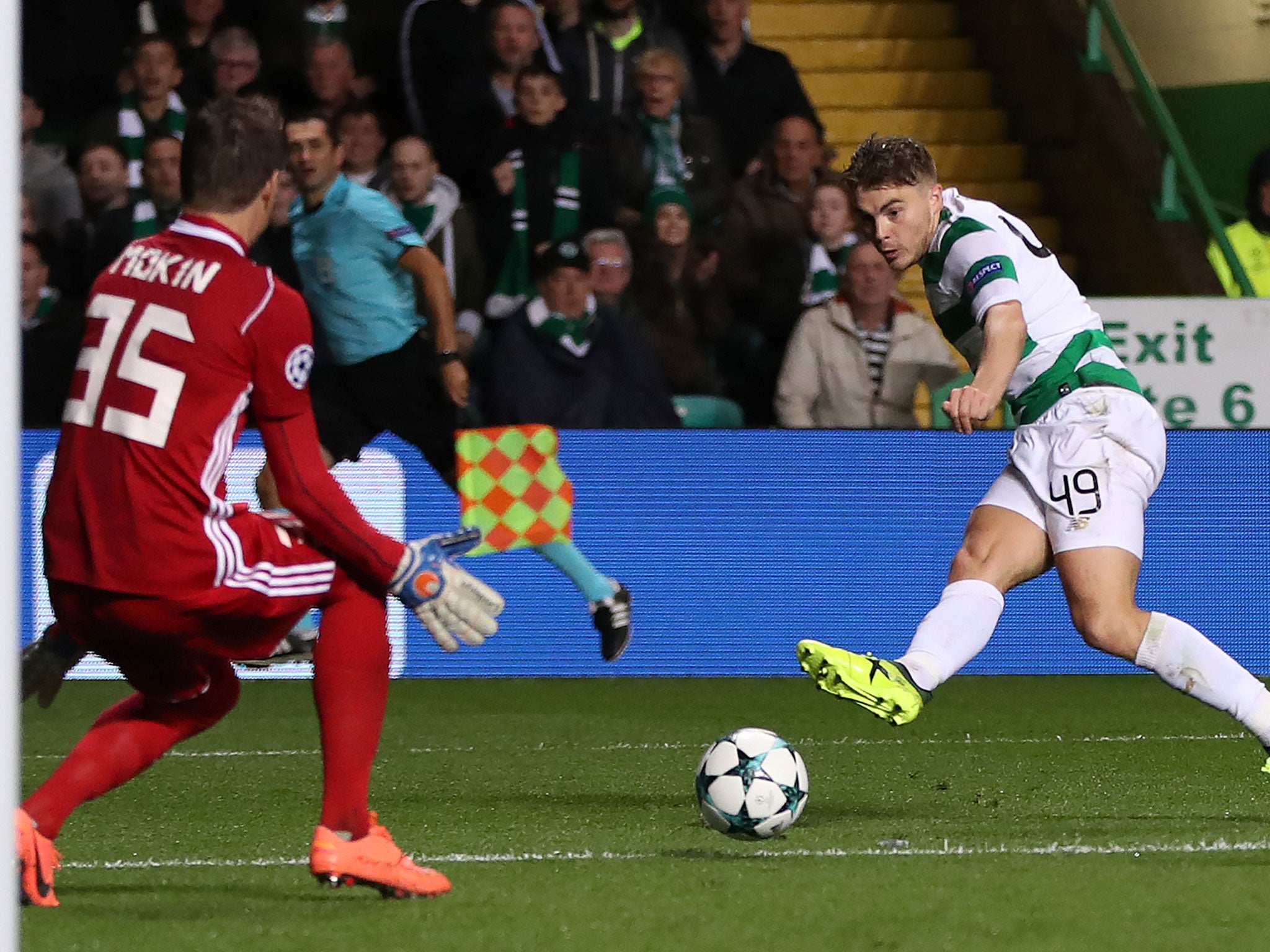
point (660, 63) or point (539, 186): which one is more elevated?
point (660, 63)

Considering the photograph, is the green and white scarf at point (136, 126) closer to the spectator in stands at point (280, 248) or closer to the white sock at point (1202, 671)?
the spectator in stands at point (280, 248)

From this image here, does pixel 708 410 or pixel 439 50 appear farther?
pixel 439 50

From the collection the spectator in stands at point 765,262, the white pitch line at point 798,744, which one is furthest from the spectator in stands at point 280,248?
the white pitch line at point 798,744

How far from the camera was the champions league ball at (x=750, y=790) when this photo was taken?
497 centimetres

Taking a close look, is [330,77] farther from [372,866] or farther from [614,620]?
[372,866]

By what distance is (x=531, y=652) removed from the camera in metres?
9.16

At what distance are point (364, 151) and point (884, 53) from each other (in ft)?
13.8

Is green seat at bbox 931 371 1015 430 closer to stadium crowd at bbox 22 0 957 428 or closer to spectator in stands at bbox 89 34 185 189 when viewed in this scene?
stadium crowd at bbox 22 0 957 428

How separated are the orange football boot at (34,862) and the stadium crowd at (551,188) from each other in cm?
567

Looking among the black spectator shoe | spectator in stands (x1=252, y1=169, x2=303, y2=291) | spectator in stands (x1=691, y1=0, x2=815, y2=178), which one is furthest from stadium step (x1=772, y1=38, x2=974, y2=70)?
the black spectator shoe

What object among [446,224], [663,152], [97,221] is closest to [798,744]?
[446,224]

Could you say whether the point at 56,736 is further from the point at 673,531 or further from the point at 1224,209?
the point at 1224,209

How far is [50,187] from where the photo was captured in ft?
34.0

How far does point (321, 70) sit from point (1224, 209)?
16.0ft
